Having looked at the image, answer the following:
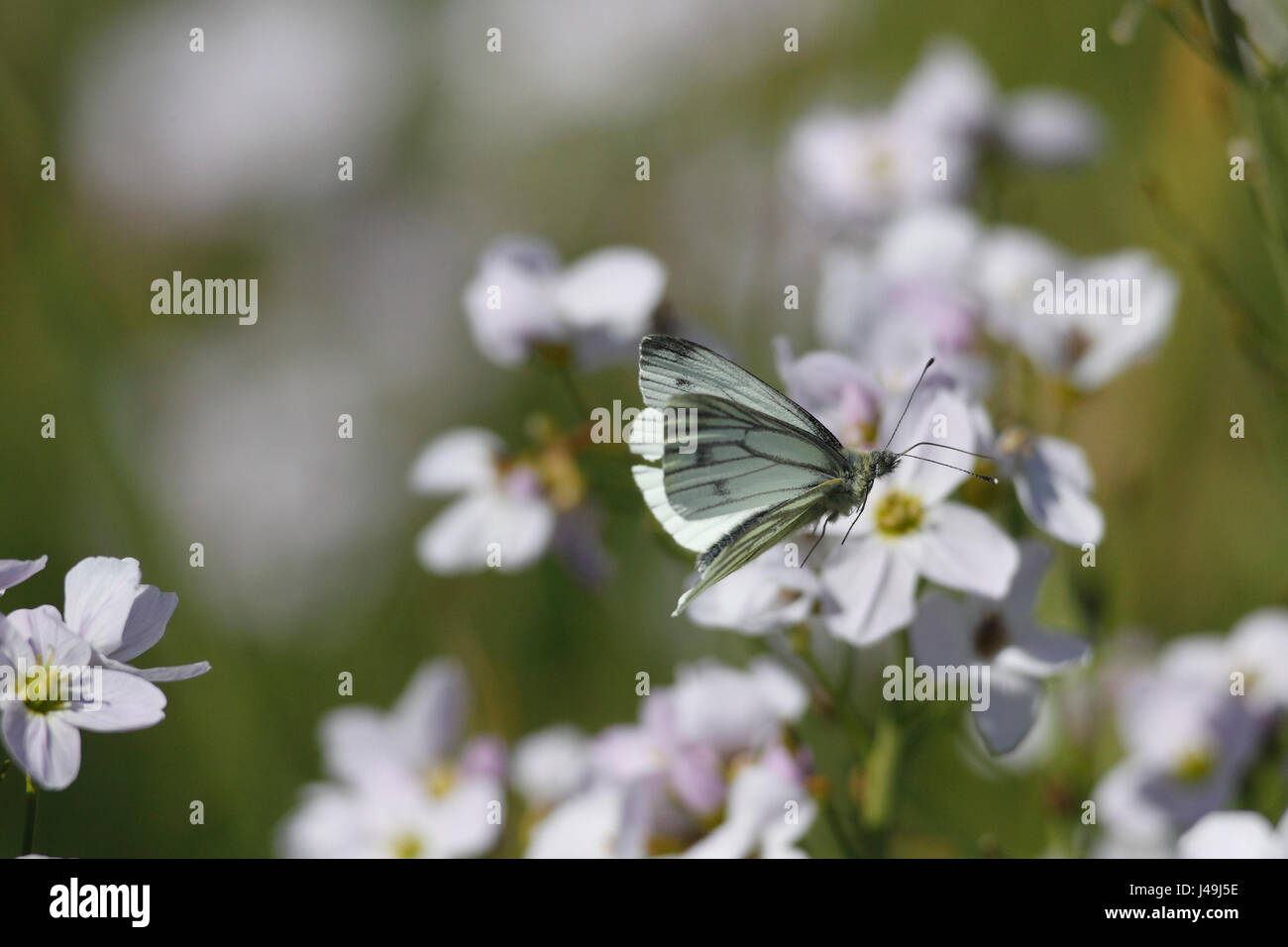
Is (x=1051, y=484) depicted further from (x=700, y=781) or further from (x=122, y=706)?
(x=122, y=706)

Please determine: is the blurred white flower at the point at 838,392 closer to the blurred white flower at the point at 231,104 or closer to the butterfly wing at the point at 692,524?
the butterfly wing at the point at 692,524

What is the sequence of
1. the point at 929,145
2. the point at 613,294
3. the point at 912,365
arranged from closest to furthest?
the point at 912,365 → the point at 613,294 → the point at 929,145

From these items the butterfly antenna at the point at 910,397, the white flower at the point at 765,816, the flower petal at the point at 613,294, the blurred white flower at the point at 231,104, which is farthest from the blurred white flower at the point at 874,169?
the blurred white flower at the point at 231,104

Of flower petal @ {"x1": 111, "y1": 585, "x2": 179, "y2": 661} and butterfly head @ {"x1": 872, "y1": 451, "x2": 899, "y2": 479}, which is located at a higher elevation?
butterfly head @ {"x1": 872, "y1": 451, "x2": 899, "y2": 479}

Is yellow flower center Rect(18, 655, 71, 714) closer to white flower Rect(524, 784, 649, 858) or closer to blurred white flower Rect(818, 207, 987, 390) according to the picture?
white flower Rect(524, 784, 649, 858)

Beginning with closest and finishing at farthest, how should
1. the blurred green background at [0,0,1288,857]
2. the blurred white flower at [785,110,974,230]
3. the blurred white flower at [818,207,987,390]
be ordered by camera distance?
1. the blurred white flower at [818,207,987,390]
2. the blurred white flower at [785,110,974,230]
3. the blurred green background at [0,0,1288,857]

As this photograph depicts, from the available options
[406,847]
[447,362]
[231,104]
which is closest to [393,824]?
[406,847]

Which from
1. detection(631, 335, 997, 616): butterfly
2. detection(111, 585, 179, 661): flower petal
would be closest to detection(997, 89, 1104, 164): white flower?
detection(631, 335, 997, 616): butterfly

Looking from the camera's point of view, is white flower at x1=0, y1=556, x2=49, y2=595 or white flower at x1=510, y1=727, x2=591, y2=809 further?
white flower at x1=510, y1=727, x2=591, y2=809
